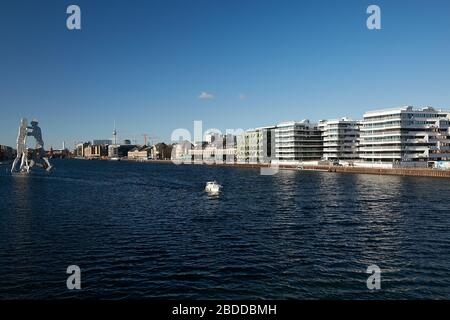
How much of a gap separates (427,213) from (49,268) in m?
51.8

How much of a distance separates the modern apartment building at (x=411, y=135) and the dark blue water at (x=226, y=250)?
105556 millimetres

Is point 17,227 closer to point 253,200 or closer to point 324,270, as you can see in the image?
point 324,270

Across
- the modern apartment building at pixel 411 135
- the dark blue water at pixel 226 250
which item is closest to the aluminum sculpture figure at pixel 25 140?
the dark blue water at pixel 226 250

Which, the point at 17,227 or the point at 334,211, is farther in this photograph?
the point at 334,211

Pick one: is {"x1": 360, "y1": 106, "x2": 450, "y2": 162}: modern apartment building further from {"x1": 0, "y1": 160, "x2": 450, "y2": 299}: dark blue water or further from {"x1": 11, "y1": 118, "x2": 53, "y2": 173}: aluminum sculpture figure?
{"x1": 11, "y1": 118, "x2": 53, "y2": 173}: aluminum sculpture figure

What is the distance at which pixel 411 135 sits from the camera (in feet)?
542

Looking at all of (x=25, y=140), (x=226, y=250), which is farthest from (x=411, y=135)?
(x=25, y=140)

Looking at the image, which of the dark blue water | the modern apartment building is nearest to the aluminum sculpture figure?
the dark blue water

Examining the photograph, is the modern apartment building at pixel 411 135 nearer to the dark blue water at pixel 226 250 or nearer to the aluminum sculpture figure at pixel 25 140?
the dark blue water at pixel 226 250

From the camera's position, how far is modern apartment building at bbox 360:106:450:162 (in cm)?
16325

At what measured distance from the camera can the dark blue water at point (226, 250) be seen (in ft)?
86.5

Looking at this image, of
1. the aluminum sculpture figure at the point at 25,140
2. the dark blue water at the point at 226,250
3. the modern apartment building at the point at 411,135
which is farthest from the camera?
the modern apartment building at the point at 411,135

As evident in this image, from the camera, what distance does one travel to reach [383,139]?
563 feet
